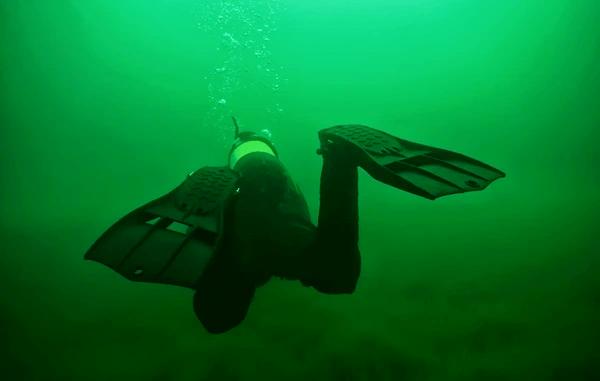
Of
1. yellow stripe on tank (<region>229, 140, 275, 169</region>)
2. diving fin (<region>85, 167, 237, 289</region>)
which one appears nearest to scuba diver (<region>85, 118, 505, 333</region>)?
diving fin (<region>85, 167, 237, 289</region>)

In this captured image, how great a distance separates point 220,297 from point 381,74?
19.6 meters

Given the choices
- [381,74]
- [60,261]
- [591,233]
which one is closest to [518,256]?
[591,233]

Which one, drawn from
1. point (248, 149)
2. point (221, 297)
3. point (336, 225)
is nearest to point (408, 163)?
point (336, 225)

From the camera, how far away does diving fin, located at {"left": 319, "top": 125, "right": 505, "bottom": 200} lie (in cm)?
200

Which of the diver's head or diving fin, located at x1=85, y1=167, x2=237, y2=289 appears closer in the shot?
diving fin, located at x1=85, y1=167, x2=237, y2=289

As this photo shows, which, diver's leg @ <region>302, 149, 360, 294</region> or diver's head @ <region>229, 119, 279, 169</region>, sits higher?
diver's head @ <region>229, 119, 279, 169</region>

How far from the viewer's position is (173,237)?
7.04 ft

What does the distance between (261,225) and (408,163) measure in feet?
2.85

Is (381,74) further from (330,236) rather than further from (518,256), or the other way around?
(330,236)

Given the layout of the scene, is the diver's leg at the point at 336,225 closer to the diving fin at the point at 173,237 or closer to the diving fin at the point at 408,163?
the diving fin at the point at 408,163

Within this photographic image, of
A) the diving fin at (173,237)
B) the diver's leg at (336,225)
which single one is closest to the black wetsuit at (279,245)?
the diver's leg at (336,225)

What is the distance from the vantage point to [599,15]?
1424 cm

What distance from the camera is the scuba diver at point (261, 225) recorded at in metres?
2.02

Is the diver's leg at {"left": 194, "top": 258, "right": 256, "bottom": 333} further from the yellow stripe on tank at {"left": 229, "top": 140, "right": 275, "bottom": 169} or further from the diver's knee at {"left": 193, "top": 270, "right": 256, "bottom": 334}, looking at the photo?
the yellow stripe on tank at {"left": 229, "top": 140, "right": 275, "bottom": 169}
